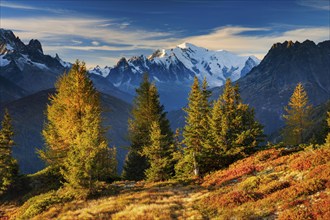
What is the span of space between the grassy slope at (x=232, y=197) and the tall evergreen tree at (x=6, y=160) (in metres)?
18.5

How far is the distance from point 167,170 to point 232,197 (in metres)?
16.8

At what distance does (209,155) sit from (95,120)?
12806 mm

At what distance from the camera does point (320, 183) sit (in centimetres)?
1969

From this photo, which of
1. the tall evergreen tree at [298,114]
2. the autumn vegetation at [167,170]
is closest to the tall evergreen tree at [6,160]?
the autumn vegetation at [167,170]

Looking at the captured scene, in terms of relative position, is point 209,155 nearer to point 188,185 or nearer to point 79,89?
point 188,185

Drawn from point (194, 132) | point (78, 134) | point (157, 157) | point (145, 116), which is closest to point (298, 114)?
point (145, 116)

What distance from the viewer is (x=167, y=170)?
38000 millimetres

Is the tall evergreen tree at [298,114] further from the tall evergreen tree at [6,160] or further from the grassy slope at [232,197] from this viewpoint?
the tall evergreen tree at [6,160]

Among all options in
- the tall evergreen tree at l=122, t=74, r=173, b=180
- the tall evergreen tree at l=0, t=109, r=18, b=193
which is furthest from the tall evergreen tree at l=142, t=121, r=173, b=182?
the tall evergreen tree at l=0, t=109, r=18, b=193

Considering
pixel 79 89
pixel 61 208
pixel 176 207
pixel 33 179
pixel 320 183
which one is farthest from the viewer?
pixel 33 179

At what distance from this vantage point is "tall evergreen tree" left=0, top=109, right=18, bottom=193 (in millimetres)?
44347

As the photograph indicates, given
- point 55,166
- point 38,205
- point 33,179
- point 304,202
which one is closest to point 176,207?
point 304,202

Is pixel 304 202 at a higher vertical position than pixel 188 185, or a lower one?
higher

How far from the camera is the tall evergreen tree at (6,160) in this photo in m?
44.3
